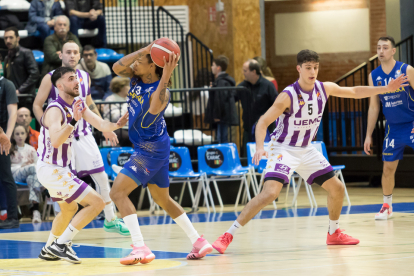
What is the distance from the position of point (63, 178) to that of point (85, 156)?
1584 mm

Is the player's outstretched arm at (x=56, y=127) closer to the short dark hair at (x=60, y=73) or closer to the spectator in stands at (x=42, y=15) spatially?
the short dark hair at (x=60, y=73)

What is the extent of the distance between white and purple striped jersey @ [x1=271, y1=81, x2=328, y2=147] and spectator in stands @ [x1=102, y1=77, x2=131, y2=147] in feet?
14.7

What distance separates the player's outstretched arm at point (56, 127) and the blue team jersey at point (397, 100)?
12.7ft

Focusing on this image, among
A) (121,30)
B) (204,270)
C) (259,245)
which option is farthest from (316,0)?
(204,270)

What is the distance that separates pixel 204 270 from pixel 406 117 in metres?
3.78

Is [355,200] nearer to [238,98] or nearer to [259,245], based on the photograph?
[238,98]

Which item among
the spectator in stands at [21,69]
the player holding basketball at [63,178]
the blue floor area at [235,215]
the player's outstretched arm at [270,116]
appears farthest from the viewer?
the spectator in stands at [21,69]

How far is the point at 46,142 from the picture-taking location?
17.2 ft

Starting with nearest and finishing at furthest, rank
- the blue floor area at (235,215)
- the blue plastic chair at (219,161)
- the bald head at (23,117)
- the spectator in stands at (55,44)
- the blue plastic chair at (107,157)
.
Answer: the blue floor area at (235,215)
the bald head at (23,117)
the blue plastic chair at (107,157)
the blue plastic chair at (219,161)
the spectator in stands at (55,44)

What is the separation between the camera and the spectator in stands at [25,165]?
339 inches

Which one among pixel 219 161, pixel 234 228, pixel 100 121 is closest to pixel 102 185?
pixel 100 121

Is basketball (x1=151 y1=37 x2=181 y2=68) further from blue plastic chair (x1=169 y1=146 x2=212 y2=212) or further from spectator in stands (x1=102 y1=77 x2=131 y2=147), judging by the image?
spectator in stands (x1=102 y1=77 x2=131 y2=147)

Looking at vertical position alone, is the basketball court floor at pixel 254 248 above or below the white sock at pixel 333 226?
below

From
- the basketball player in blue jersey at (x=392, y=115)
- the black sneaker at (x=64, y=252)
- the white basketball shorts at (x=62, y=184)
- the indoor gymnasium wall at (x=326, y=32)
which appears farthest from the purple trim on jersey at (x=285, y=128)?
the indoor gymnasium wall at (x=326, y=32)
